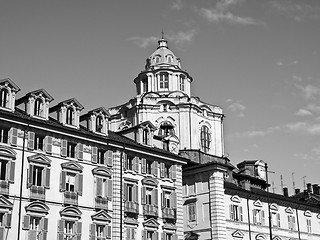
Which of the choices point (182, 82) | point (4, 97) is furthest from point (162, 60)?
point (4, 97)

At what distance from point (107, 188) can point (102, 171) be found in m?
1.76

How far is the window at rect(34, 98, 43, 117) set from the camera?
54219mm

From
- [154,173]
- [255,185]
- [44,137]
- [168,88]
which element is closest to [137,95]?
Answer: [168,88]

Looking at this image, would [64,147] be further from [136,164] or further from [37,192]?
[136,164]

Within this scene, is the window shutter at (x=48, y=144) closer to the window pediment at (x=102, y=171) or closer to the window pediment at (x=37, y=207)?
the window pediment at (x=37, y=207)

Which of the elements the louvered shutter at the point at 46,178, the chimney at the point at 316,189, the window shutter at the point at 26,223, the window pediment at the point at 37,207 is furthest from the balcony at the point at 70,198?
the chimney at the point at 316,189

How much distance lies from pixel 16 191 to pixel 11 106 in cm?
772

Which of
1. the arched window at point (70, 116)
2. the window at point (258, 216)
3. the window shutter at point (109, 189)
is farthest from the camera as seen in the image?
the window at point (258, 216)

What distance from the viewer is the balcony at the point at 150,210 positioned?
197 ft

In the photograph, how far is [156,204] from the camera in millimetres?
61750

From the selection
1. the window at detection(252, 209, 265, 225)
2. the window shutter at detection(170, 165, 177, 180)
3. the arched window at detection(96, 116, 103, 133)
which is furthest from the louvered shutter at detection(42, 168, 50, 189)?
the window at detection(252, 209, 265, 225)

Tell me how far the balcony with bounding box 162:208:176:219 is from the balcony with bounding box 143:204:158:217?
1.29 m

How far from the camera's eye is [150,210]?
199 feet

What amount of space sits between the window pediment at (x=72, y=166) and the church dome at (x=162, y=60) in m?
62.6
